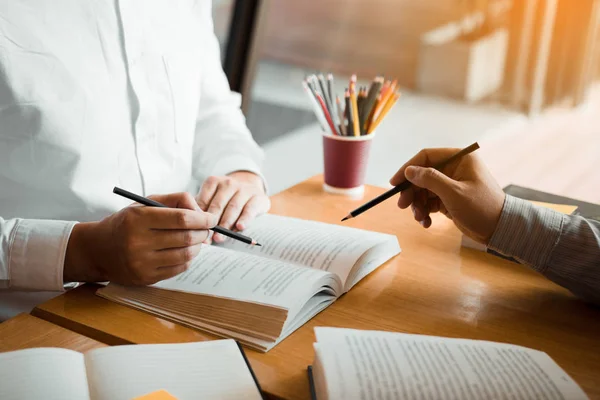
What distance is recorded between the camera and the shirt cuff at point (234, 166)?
147 centimetres

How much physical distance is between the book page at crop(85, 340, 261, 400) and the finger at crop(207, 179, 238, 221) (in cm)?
39

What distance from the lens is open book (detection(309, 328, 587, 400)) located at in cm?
74

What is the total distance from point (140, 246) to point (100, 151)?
13.5 inches

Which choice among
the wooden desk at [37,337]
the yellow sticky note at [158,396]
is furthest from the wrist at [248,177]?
the yellow sticky note at [158,396]

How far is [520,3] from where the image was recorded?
14.4 ft

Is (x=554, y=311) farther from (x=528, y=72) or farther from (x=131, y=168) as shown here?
(x=528, y=72)

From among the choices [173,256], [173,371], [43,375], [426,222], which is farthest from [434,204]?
[43,375]

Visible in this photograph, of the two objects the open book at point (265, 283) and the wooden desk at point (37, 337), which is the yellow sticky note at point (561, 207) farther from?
the wooden desk at point (37, 337)

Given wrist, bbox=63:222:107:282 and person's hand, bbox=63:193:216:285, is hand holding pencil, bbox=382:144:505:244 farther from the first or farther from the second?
wrist, bbox=63:222:107:282

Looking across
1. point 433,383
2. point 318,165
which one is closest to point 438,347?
point 433,383

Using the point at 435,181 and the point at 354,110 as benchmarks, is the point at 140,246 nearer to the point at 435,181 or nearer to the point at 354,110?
the point at 435,181

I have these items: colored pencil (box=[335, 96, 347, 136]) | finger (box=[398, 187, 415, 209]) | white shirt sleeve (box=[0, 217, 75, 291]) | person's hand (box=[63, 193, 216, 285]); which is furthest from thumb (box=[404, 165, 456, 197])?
white shirt sleeve (box=[0, 217, 75, 291])

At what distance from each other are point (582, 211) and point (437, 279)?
408mm

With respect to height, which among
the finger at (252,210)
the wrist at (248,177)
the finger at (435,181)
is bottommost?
the finger at (252,210)
